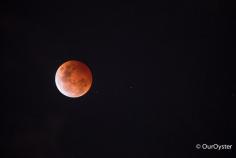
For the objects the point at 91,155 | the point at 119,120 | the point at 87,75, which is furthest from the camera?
the point at 119,120

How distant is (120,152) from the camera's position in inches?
1439

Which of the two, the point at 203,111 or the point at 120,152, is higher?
the point at 203,111

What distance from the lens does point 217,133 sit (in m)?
36.2

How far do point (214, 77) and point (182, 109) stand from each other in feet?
19.8

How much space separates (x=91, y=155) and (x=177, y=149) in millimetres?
11103

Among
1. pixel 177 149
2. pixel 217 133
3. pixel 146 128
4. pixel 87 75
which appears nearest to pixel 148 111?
pixel 146 128

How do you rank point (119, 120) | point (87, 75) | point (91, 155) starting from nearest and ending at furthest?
point (87, 75) → point (91, 155) → point (119, 120)

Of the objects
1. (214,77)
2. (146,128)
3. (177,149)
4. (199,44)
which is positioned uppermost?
(199,44)

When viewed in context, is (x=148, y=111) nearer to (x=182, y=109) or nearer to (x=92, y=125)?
(x=182, y=109)

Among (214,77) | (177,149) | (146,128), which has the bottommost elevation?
(177,149)

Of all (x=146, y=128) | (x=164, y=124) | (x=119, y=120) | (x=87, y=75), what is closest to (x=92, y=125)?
(x=119, y=120)

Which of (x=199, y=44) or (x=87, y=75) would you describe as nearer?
(x=87, y=75)

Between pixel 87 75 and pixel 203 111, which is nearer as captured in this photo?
pixel 87 75

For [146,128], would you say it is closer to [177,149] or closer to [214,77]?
[177,149]
